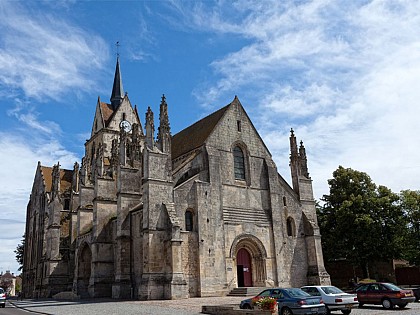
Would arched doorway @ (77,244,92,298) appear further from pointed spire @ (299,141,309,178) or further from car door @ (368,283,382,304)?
car door @ (368,283,382,304)

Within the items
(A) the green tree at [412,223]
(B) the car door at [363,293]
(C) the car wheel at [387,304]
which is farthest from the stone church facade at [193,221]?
(C) the car wheel at [387,304]

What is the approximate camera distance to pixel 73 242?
37500 mm

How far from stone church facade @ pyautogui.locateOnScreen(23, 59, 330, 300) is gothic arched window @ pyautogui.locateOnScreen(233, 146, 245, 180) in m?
0.08

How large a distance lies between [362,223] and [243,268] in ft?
38.5

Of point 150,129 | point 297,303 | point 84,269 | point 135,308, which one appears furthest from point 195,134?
point 297,303

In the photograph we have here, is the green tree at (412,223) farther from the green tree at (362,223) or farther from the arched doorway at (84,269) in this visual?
the arched doorway at (84,269)

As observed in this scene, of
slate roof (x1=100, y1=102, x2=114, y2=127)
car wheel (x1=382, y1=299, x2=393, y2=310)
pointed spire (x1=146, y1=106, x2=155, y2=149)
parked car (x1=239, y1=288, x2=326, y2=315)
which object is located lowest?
car wheel (x1=382, y1=299, x2=393, y2=310)

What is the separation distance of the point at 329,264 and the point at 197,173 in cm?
1861

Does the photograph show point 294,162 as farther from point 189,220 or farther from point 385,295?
point 385,295

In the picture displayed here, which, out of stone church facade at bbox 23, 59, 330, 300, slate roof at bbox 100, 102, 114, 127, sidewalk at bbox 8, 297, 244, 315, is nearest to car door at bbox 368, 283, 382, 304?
sidewalk at bbox 8, 297, 244, 315

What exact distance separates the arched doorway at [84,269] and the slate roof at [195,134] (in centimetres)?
1061

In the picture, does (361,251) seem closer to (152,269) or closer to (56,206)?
(152,269)

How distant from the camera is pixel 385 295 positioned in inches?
725

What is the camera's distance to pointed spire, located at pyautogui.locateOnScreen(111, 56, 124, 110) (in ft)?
184
